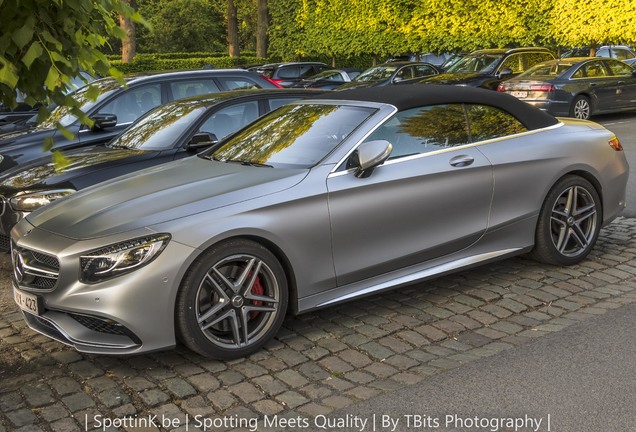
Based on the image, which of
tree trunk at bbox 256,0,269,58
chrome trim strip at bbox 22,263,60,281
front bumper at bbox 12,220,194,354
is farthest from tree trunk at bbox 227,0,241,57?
front bumper at bbox 12,220,194,354

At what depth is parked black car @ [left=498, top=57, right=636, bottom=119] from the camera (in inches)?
715

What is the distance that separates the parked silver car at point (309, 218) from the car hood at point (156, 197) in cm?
1

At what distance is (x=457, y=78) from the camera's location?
20672 millimetres

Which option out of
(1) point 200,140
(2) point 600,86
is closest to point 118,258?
(1) point 200,140

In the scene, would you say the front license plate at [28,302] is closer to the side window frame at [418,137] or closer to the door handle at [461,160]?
the side window frame at [418,137]

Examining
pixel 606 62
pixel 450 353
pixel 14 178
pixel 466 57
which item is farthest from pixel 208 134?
pixel 466 57

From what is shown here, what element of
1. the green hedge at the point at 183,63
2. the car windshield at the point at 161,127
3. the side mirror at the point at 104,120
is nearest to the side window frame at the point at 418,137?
the car windshield at the point at 161,127

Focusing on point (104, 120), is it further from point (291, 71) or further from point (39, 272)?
point (291, 71)

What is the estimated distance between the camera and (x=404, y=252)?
5441mm

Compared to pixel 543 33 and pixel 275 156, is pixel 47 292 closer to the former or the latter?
pixel 275 156

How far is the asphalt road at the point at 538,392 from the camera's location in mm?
3934

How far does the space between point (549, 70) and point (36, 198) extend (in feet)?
49.5

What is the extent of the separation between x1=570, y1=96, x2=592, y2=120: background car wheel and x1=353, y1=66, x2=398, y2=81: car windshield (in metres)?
5.99

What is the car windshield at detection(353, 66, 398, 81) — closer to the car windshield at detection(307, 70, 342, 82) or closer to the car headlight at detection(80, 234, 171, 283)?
the car windshield at detection(307, 70, 342, 82)
